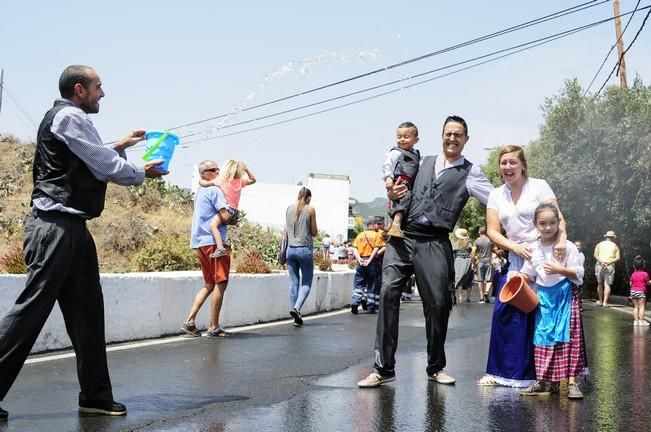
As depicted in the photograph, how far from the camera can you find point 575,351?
21.4 feet

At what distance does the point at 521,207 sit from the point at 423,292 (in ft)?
3.38

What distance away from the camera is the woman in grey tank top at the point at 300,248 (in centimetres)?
1194

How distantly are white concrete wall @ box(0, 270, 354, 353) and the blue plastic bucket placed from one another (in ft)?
9.59

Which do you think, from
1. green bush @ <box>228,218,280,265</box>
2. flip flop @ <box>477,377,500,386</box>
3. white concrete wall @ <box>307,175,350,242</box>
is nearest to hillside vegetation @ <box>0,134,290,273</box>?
green bush @ <box>228,218,280,265</box>

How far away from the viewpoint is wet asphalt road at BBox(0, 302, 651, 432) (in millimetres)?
5105

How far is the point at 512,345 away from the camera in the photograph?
666cm

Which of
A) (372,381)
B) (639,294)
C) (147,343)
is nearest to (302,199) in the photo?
(147,343)

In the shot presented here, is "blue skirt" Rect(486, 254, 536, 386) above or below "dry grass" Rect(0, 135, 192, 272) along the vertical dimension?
below

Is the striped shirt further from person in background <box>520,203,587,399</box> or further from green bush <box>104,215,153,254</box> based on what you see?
green bush <box>104,215,153,254</box>

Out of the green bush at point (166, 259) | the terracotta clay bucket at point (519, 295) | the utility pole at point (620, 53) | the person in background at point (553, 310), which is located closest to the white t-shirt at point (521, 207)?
the person in background at point (553, 310)

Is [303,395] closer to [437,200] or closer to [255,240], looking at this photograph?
[437,200]

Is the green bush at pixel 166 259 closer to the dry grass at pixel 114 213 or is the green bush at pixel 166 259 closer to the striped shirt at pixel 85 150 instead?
the dry grass at pixel 114 213

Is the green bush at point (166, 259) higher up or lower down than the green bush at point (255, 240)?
lower down

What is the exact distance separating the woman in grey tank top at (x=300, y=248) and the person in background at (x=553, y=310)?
5587mm
